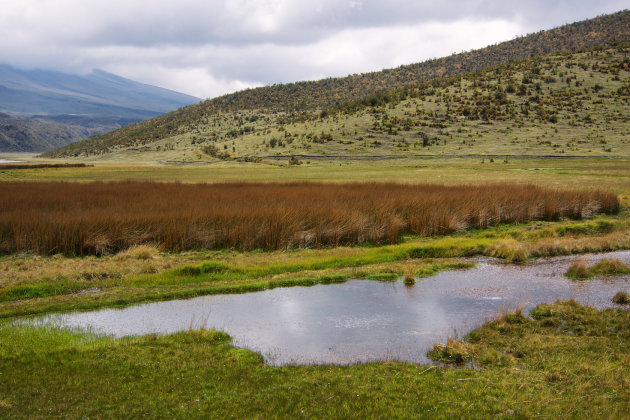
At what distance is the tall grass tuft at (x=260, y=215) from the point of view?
61.2 ft

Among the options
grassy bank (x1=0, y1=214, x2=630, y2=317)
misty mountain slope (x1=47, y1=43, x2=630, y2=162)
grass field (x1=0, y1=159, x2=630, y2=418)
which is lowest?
grassy bank (x1=0, y1=214, x2=630, y2=317)

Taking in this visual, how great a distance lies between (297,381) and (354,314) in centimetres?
422

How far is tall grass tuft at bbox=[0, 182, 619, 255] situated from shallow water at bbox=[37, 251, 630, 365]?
6129mm

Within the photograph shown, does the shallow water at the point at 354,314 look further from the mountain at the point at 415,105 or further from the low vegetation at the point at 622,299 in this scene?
the mountain at the point at 415,105

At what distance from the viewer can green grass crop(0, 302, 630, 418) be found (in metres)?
6.47

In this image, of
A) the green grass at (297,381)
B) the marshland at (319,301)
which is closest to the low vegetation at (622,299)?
the marshland at (319,301)

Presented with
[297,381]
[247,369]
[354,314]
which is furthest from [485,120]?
[297,381]

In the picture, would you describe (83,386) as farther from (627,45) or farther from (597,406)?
(627,45)

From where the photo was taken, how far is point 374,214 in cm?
2234

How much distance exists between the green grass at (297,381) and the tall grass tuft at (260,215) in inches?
377

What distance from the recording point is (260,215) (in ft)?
67.8

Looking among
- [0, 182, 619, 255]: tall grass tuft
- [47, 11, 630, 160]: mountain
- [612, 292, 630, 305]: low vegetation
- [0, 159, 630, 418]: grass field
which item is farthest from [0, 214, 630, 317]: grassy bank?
[47, 11, 630, 160]: mountain

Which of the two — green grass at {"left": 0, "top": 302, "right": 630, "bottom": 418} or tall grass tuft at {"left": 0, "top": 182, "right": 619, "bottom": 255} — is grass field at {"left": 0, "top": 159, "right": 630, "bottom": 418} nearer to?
green grass at {"left": 0, "top": 302, "right": 630, "bottom": 418}

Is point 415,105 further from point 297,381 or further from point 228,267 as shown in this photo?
Result: point 297,381
